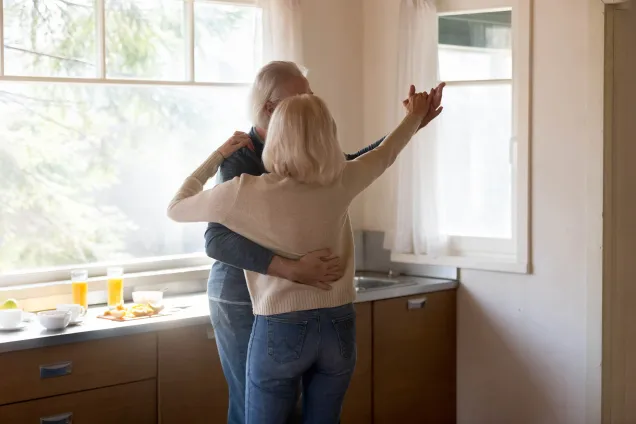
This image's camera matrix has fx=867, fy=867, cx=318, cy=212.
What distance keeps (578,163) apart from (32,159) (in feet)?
6.83

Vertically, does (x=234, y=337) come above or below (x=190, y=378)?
above

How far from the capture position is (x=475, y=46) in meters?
3.73

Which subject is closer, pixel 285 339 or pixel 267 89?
pixel 285 339

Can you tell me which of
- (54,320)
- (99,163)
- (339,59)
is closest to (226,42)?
(339,59)

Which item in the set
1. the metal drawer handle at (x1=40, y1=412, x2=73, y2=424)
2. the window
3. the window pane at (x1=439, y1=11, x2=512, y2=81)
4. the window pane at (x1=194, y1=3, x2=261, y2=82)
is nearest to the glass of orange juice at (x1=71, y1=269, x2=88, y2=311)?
the window

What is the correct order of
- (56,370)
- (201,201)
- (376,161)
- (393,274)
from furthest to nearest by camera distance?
1. (393,274)
2. (56,370)
3. (376,161)
4. (201,201)

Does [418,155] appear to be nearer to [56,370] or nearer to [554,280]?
[554,280]

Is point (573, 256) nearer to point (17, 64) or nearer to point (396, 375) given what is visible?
Result: point (396, 375)

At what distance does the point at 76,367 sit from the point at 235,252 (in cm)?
83

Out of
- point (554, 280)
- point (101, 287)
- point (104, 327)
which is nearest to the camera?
point (104, 327)

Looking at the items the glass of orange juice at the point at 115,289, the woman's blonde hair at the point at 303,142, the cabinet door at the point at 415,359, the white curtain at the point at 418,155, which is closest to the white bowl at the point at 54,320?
the glass of orange juice at the point at 115,289

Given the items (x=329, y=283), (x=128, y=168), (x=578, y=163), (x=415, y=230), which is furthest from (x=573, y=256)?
(x=128, y=168)

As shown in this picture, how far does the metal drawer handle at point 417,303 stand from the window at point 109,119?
873 mm

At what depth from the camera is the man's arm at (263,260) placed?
2.17m
